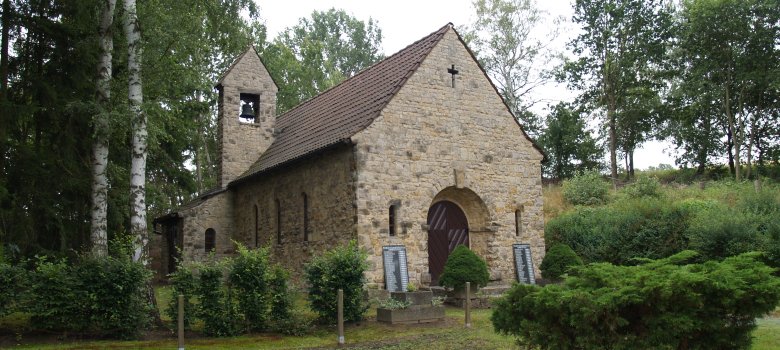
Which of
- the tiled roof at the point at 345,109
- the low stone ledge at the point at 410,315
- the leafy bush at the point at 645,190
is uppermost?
the tiled roof at the point at 345,109

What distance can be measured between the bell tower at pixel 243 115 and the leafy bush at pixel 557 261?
470 inches

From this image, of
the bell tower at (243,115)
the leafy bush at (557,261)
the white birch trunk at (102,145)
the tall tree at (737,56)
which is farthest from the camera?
the tall tree at (737,56)

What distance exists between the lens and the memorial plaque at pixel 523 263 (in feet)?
62.8

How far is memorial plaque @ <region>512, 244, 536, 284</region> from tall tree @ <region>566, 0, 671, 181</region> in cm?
1984

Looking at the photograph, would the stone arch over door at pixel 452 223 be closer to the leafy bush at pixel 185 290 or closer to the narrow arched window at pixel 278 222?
the narrow arched window at pixel 278 222

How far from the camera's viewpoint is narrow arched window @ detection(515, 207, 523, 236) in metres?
19.6

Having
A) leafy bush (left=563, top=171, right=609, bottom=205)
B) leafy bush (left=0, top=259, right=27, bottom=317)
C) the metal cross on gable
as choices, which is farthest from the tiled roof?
leafy bush (left=563, top=171, right=609, bottom=205)

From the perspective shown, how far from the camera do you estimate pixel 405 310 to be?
13469 millimetres

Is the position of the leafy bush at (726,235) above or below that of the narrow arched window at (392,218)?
below

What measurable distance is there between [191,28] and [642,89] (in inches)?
1161

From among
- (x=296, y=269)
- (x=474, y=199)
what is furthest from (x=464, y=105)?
(x=296, y=269)

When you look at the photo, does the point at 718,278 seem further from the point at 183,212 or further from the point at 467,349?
the point at 183,212

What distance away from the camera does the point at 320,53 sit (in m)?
43.9

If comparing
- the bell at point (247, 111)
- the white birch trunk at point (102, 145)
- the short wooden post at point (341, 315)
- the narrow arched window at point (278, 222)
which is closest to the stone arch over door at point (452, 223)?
the narrow arched window at point (278, 222)
